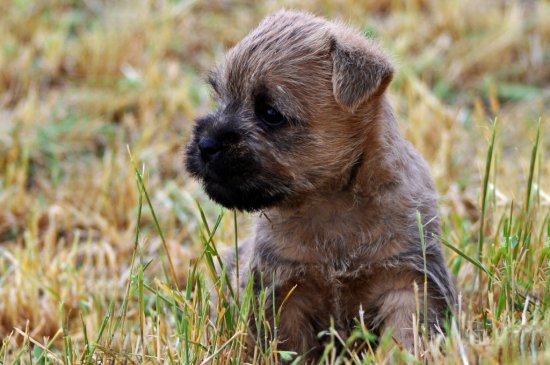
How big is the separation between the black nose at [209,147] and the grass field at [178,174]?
0.23 meters

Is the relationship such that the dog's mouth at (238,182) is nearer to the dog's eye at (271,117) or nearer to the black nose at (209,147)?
the black nose at (209,147)

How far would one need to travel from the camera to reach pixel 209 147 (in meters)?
3.59

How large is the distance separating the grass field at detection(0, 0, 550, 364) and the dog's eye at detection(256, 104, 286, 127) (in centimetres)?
43

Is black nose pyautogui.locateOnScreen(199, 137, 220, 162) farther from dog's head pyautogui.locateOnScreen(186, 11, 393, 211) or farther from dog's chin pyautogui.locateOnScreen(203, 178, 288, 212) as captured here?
dog's chin pyautogui.locateOnScreen(203, 178, 288, 212)

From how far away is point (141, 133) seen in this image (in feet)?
22.0

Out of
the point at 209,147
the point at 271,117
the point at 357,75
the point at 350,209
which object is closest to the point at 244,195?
the point at 209,147

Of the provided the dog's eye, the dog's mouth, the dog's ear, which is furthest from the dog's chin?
the dog's ear

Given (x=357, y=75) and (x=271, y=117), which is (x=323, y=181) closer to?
(x=271, y=117)

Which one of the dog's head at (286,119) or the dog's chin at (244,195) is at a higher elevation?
the dog's head at (286,119)

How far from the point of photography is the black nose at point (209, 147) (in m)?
3.59

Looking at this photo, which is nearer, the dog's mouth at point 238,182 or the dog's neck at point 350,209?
the dog's mouth at point 238,182

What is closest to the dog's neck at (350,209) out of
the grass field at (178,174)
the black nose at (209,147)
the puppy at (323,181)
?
the puppy at (323,181)

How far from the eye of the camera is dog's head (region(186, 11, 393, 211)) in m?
3.62

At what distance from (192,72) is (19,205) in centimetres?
231
